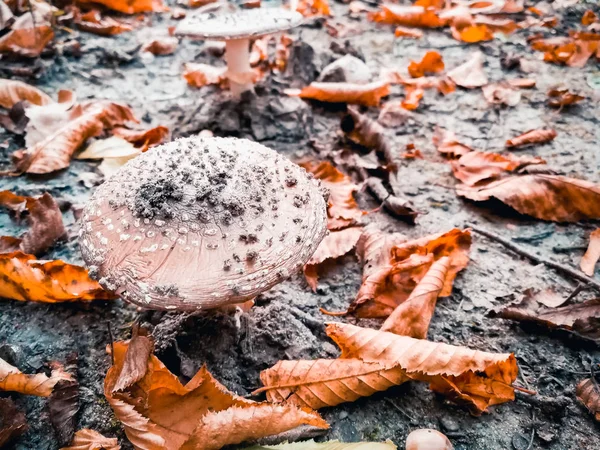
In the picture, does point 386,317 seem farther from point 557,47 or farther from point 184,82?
point 557,47

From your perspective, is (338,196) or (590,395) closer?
(590,395)

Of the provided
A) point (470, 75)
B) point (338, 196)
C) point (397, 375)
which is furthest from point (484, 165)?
point (397, 375)

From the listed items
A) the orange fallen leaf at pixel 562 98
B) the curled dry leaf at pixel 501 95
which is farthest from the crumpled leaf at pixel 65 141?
the orange fallen leaf at pixel 562 98

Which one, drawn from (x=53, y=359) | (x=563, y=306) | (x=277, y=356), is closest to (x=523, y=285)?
(x=563, y=306)

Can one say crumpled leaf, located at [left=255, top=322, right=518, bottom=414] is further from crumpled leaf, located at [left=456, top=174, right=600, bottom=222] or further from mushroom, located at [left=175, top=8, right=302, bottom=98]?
mushroom, located at [left=175, top=8, right=302, bottom=98]

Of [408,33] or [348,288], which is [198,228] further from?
[408,33]

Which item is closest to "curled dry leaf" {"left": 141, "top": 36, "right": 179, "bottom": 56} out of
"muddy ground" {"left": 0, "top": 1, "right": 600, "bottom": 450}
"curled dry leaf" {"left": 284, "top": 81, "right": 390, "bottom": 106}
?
"muddy ground" {"left": 0, "top": 1, "right": 600, "bottom": 450}
